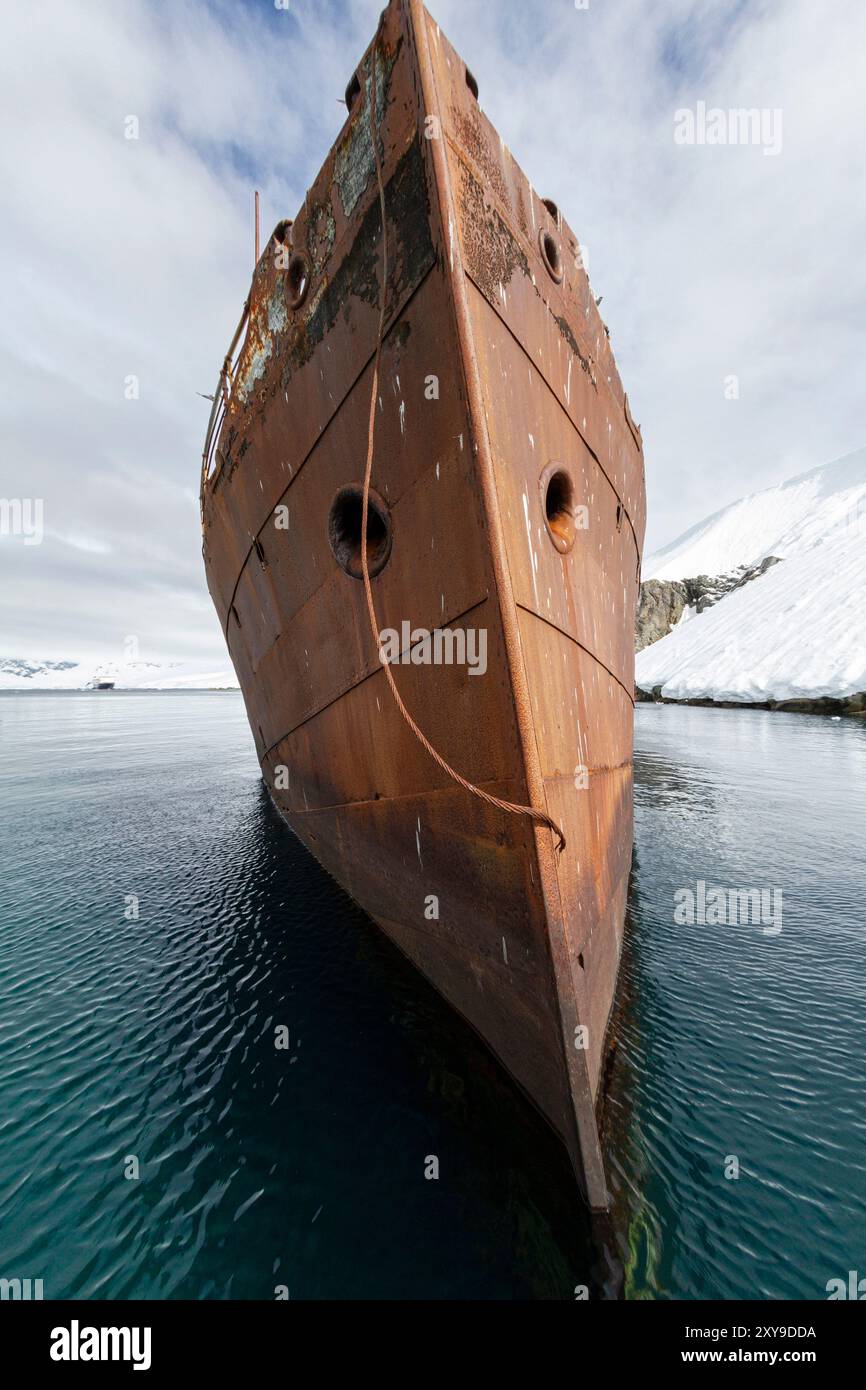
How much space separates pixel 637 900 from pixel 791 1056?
11.0ft

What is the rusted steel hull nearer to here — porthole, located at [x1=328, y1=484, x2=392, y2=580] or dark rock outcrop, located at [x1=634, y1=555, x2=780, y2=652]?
porthole, located at [x1=328, y1=484, x2=392, y2=580]

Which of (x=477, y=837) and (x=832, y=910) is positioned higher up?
(x=477, y=837)

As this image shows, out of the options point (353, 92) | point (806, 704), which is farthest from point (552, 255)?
point (806, 704)

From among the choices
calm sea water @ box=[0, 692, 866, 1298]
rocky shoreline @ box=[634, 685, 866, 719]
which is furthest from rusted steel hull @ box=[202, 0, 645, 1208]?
rocky shoreline @ box=[634, 685, 866, 719]

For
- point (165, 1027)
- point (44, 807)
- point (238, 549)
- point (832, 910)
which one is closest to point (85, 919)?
point (165, 1027)

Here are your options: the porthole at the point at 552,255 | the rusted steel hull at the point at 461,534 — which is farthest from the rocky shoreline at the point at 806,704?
the porthole at the point at 552,255

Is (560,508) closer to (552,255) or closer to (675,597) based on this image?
(552,255)

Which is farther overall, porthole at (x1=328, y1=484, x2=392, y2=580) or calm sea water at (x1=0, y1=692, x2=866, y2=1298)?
porthole at (x1=328, y1=484, x2=392, y2=580)

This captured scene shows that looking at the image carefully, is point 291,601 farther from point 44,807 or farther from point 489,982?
point 44,807

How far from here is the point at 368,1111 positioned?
12.2 ft

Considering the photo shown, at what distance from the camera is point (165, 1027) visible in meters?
4.68

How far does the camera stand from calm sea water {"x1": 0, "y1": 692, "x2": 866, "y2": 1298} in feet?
8.94

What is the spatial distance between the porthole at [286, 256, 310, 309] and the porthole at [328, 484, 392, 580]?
1.70 metres

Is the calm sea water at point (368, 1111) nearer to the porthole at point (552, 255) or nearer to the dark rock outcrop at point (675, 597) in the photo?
the porthole at point (552, 255)
